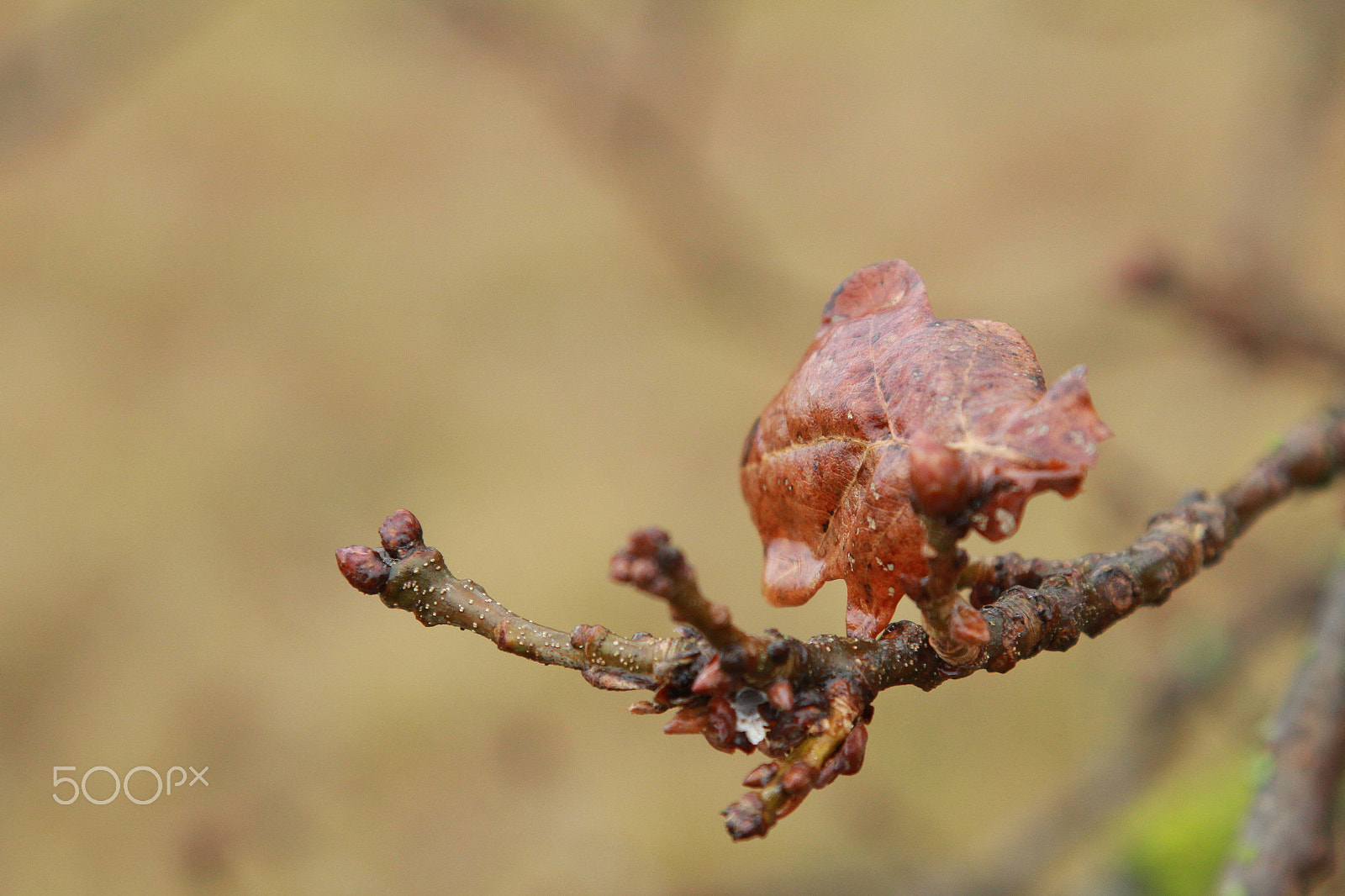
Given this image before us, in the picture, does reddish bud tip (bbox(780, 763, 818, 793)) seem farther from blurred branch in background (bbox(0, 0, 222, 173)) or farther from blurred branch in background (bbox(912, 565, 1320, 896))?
blurred branch in background (bbox(0, 0, 222, 173))

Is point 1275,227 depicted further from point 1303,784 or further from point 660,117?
point 660,117

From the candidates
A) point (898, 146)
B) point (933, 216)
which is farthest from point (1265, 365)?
point (898, 146)

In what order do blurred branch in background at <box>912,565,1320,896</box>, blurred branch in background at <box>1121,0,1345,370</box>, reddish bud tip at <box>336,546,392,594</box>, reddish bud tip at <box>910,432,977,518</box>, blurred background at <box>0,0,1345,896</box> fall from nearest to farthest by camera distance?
reddish bud tip at <box>910,432,977,518</box> < reddish bud tip at <box>336,546,392,594</box> < blurred branch in background at <box>1121,0,1345,370</box> < blurred branch in background at <box>912,565,1320,896</box> < blurred background at <box>0,0,1345,896</box>

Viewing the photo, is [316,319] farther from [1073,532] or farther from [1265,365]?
[1265,365]

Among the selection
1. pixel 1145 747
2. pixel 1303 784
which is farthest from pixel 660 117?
pixel 1303 784

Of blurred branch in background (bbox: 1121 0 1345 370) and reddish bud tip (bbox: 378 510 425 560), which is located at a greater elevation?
blurred branch in background (bbox: 1121 0 1345 370)

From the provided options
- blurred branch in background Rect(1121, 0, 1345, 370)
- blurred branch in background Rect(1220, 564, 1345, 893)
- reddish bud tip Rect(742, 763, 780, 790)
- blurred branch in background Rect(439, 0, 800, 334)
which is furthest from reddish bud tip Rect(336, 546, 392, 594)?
blurred branch in background Rect(439, 0, 800, 334)
